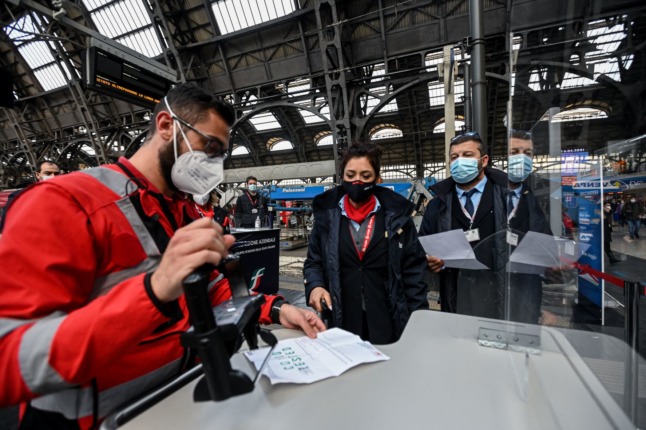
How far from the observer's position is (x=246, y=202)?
24.0 ft

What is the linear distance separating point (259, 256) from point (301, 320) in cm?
252

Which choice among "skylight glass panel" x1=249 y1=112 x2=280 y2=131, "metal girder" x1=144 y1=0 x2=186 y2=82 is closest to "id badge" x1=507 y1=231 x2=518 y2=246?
"metal girder" x1=144 y1=0 x2=186 y2=82

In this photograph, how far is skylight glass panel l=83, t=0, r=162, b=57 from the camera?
10.6 m

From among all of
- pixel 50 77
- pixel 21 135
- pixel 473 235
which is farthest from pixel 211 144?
pixel 21 135

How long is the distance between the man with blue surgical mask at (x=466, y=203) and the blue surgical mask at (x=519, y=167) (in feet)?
2.50

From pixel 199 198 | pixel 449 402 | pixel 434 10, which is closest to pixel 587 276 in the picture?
pixel 449 402

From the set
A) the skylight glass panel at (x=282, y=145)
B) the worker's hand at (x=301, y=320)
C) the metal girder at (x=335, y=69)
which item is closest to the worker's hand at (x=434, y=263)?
the worker's hand at (x=301, y=320)

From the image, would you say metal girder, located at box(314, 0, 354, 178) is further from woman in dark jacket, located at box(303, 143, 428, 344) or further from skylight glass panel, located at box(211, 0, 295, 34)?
woman in dark jacket, located at box(303, 143, 428, 344)

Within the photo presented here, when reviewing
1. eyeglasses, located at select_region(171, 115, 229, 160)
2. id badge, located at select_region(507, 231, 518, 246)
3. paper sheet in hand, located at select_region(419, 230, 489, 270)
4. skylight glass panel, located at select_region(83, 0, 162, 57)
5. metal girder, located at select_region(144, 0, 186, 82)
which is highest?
skylight glass panel, located at select_region(83, 0, 162, 57)

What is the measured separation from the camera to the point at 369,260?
171 centimetres

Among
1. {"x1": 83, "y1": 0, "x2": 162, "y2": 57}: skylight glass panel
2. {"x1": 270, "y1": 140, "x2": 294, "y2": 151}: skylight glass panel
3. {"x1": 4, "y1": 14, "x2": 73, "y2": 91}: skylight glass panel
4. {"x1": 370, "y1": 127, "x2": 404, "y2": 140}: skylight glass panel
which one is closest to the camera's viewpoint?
{"x1": 83, "y1": 0, "x2": 162, "y2": 57}: skylight glass panel

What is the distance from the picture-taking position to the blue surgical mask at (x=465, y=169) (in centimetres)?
196

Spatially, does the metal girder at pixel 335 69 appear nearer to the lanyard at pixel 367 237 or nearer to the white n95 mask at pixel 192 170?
the lanyard at pixel 367 237

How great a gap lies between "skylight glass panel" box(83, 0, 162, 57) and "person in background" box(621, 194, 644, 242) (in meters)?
13.6
